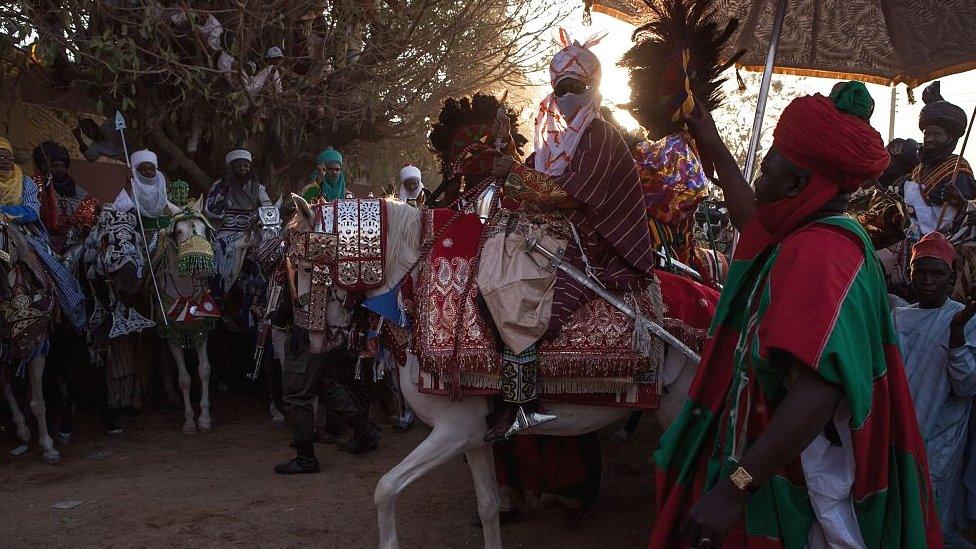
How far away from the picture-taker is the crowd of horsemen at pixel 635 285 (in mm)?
2002

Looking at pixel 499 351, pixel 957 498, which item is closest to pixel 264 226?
pixel 499 351

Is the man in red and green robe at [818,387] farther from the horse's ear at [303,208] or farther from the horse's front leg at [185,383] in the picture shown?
the horse's front leg at [185,383]

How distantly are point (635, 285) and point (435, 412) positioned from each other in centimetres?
128

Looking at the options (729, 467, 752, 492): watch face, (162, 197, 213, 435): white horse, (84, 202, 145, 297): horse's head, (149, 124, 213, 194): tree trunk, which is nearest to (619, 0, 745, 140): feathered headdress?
(729, 467, 752, 492): watch face

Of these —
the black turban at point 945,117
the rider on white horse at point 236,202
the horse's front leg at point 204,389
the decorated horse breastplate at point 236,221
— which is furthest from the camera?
the decorated horse breastplate at point 236,221

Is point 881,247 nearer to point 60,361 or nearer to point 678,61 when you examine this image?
point 678,61

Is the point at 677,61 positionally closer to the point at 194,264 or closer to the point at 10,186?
the point at 194,264

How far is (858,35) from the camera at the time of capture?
16.0 feet

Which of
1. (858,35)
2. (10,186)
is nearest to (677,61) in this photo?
(858,35)

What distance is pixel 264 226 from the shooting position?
879cm

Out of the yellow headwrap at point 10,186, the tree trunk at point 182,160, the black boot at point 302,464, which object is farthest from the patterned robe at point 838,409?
the tree trunk at point 182,160

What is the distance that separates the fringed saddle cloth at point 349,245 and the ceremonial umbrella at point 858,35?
1981 mm

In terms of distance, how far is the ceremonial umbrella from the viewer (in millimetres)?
4520

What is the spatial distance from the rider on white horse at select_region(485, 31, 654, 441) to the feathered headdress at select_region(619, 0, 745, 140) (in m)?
0.32
